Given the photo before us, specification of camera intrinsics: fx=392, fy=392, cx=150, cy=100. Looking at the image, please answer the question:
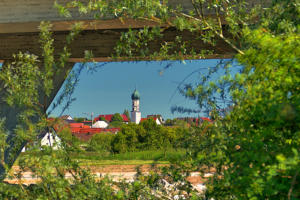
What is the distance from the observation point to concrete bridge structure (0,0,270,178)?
5.95m

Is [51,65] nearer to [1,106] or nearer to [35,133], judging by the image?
[35,133]

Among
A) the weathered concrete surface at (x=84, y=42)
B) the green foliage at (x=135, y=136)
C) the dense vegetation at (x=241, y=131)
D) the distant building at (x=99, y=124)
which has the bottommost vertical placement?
the dense vegetation at (x=241, y=131)

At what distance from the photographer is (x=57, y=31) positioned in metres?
6.60

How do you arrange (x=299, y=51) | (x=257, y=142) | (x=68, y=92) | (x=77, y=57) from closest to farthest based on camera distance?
1. (x=257, y=142)
2. (x=299, y=51)
3. (x=68, y=92)
4. (x=77, y=57)

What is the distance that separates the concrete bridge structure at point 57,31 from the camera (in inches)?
234

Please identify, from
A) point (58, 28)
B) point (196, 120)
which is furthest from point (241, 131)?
point (58, 28)

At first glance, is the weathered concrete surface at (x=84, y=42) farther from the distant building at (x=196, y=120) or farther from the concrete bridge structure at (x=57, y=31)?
the distant building at (x=196, y=120)

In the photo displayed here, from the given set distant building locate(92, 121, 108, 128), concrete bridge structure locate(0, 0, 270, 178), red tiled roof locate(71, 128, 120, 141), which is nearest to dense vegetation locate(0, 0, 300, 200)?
red tiled roof locate(71, 128, 120, 141)

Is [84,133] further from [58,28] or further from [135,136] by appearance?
[58,28]

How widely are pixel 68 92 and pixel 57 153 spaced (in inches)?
22.5

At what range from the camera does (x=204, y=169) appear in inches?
111

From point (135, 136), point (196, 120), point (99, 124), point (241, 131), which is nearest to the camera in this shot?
point (241, 131)

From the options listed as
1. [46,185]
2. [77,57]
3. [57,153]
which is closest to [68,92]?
[57,153]

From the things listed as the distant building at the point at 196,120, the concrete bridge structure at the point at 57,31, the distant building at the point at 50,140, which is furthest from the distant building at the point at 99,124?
the distant building at the point at 196,120
